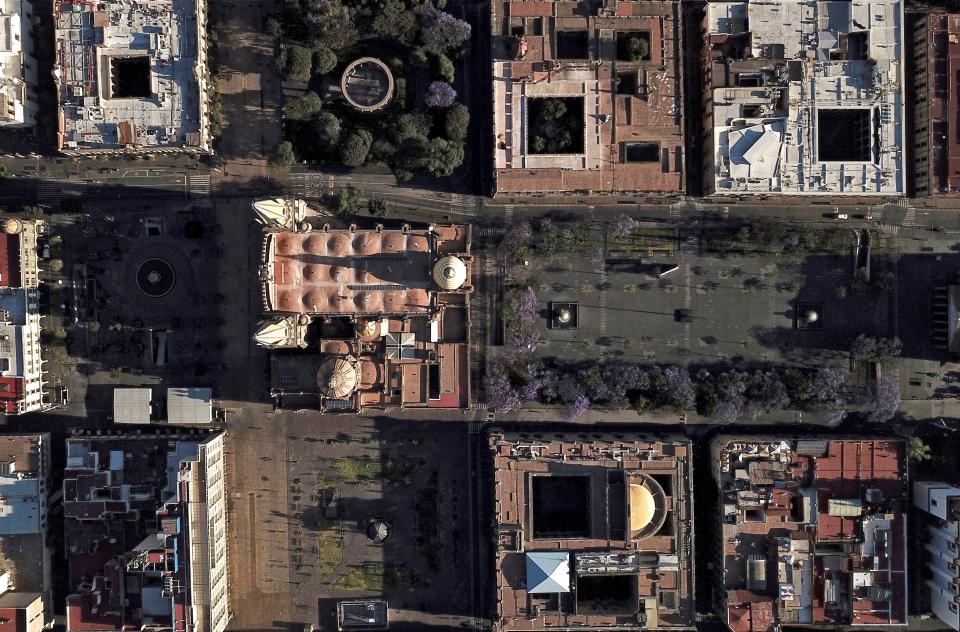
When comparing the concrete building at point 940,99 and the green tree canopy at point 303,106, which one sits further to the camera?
the green tree canopy at point 303,106

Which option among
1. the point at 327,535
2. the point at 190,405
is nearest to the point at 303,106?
the point at 190,405

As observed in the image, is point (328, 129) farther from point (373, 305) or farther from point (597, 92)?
point (597, 92)

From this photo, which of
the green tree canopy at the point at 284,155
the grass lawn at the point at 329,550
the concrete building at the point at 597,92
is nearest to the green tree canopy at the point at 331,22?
the green tree canopy at the point at 284,155

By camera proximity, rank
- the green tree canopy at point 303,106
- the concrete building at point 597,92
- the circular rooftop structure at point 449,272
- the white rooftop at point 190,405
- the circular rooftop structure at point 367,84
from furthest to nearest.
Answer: the circular rooftop structure at point 367,84
the white rooftop at point 190,405
the green tree canopy at point 303,106
the concrete building at point 597,92
the circular rooftop structure at point 449,272

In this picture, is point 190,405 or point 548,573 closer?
point 548,573

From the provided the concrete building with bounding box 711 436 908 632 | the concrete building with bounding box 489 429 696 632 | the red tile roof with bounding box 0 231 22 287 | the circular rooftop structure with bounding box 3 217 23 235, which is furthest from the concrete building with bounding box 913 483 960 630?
the circular rooftop structure with bounding box 3 217 23 235

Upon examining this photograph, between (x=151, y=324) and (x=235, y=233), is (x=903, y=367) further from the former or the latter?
(x=151, y=324)

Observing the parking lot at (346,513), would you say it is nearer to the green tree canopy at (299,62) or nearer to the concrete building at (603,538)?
the concrete building at (603,538)
